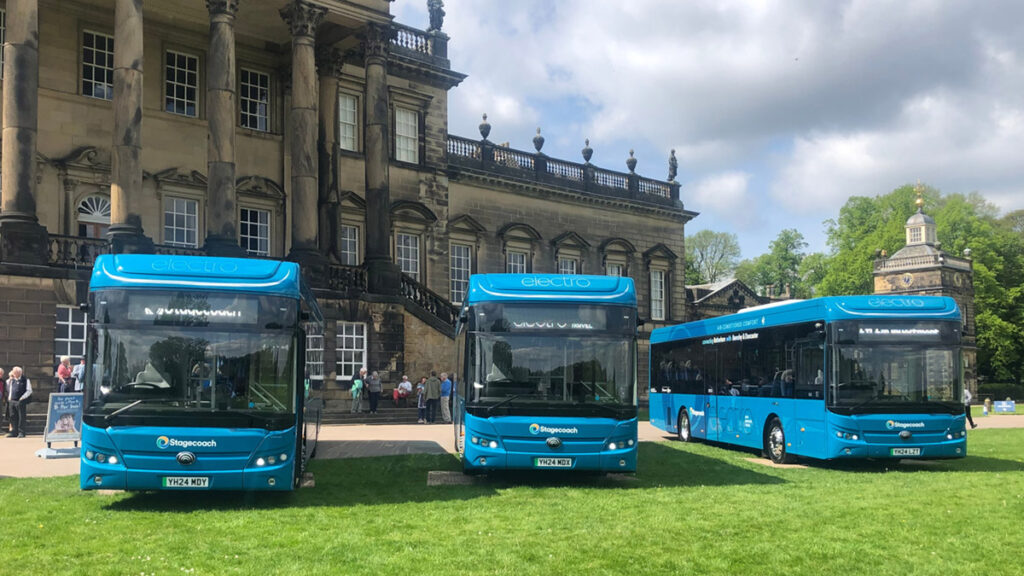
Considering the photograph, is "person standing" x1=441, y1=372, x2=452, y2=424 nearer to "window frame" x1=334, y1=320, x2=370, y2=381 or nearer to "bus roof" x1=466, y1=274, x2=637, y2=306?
"window frame" x1=334, y1=320, x2=370, y2=381

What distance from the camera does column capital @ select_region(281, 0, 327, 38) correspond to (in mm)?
29672

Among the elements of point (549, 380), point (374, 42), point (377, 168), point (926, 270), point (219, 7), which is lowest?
point (549, 380)

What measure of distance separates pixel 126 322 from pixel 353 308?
19511 millimetres

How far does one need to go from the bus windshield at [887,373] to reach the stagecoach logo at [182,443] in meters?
9.80

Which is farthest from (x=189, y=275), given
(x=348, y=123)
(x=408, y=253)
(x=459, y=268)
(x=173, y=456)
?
(x=459, y=268)

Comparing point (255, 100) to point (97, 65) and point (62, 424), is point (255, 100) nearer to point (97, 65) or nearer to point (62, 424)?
point (97, 65)

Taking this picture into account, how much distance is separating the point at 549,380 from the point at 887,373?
19.6ft

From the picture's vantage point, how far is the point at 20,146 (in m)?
24.2

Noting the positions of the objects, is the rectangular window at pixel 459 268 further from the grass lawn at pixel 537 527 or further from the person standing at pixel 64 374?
the grass lawn at pixel 537 527

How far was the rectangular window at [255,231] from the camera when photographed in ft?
108

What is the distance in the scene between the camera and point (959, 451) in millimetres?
15656

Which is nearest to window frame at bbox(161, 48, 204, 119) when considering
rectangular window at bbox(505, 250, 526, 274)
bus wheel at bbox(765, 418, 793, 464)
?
rectangular window at bbox(505, 250, 526, 274)

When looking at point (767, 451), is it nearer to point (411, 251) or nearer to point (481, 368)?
point (481, 368)

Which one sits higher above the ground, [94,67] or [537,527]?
[94,67]
